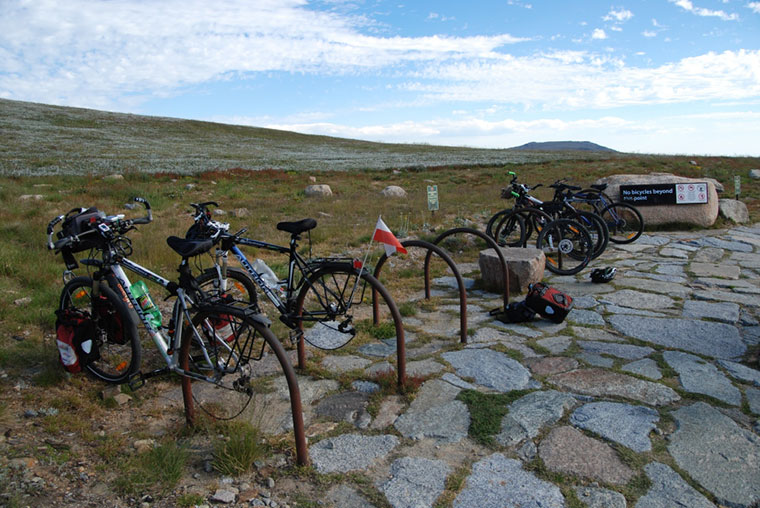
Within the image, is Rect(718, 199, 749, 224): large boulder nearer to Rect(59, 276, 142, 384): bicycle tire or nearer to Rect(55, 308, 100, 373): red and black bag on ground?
Rect(59, 276, 142, 384): bicycle tire

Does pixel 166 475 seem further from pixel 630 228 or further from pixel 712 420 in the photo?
pixel 630 228

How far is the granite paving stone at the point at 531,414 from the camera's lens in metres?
3.11

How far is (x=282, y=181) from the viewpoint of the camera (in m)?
19.3

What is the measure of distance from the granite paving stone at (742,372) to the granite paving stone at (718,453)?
68cm

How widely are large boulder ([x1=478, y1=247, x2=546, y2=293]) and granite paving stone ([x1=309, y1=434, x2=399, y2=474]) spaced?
3.53 m

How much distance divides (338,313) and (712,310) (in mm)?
4008

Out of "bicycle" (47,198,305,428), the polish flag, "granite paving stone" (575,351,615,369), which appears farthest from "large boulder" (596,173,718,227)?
"bicycle" (47,198,305,428)

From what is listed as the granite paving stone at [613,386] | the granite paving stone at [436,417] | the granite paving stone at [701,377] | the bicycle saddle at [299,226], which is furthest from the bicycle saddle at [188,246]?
the granite paving stone at [701,377]

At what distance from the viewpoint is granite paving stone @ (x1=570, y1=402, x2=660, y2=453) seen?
3.01 meters

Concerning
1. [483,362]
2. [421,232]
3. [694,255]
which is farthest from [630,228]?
[483,362]

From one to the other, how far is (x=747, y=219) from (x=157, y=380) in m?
12.1

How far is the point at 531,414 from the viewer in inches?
131

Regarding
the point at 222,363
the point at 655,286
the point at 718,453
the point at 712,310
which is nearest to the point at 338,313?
the point at 222,363

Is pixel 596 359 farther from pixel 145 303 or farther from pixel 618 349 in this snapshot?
pixel 145 303
